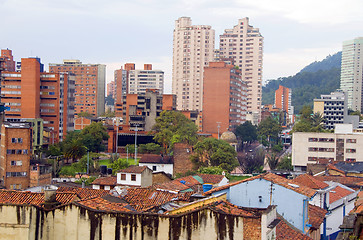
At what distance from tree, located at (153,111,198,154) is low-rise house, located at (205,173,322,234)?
→ 6485 centimetres

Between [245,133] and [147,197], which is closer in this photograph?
[147,197]

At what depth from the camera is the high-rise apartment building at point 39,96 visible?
99.6m

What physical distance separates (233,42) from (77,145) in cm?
9407

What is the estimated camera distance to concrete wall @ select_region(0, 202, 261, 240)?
707 inches

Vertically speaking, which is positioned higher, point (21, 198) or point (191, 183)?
point (21, 198)

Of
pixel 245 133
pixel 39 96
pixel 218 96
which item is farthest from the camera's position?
pixel 245 133

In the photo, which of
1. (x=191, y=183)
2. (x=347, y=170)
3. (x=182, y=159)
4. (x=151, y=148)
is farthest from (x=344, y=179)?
(x=151, y=148)

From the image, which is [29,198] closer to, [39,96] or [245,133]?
[39,96]

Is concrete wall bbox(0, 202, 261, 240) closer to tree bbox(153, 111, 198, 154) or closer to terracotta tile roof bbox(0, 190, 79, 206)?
terracotta tile roof bbox(0, 190, 79, 206)

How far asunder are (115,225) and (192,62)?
14248cm

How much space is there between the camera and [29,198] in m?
22.3

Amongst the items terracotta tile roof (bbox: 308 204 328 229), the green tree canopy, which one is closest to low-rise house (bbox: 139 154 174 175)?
terracotta tile roof (bbox: 308 204 328 229)

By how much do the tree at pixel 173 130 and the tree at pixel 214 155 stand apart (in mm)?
16608

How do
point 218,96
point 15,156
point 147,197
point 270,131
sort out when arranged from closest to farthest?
point 147,197
point 15,156
point 218,96
point 270,131
